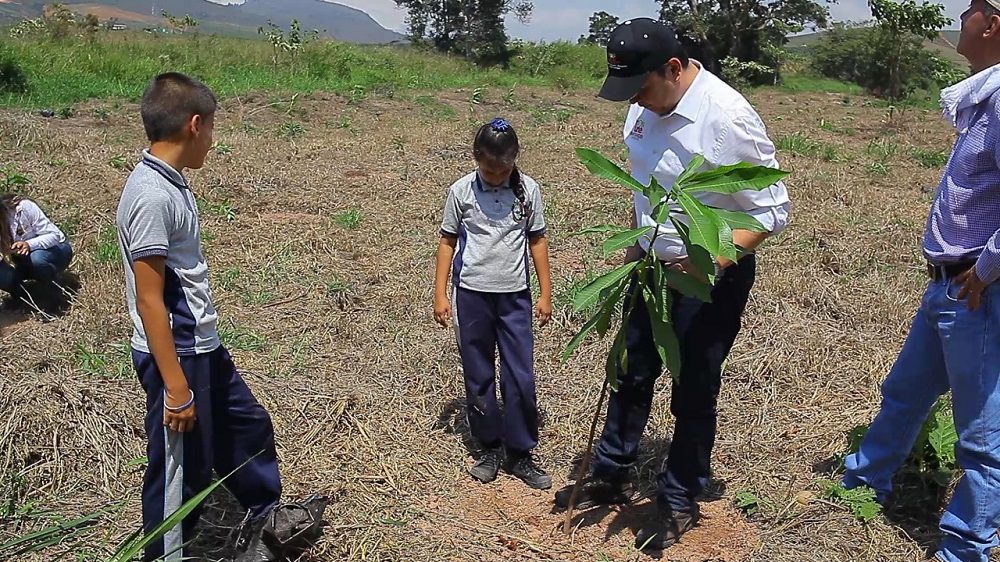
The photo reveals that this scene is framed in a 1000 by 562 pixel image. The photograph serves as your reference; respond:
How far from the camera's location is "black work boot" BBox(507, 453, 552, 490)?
9.56 feet

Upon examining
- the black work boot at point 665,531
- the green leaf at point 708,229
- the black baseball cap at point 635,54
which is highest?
the black baseball cap at point 635,54

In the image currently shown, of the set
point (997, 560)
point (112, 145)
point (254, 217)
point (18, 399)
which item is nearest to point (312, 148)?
point (112, 145)

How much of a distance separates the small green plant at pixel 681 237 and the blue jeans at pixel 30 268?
3.39 m

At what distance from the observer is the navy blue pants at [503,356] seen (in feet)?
9.45

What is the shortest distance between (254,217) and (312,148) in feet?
8.30

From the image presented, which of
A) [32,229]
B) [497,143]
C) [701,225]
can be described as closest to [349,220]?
[32,229]

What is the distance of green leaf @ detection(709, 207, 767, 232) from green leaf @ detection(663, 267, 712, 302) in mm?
184

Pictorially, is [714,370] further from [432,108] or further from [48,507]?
[432,108]

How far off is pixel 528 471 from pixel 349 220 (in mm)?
3290

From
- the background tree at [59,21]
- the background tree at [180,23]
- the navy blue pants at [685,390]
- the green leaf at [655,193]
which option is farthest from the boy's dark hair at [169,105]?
the background tree at [180,23]

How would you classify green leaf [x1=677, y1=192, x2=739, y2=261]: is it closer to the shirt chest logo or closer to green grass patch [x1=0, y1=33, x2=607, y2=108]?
the shirt chest logo

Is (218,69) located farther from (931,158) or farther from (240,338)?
(240,338)

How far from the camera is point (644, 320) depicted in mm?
2494

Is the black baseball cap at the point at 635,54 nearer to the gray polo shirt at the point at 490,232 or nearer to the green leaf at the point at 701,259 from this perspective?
the green leaf at the point at 701,259
